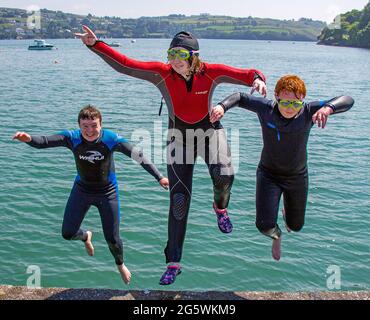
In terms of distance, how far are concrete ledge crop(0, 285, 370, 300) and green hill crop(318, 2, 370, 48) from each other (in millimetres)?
145231

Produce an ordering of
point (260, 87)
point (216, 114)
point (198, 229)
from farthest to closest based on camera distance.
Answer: point (198, 229)
point (260, 87)
point (216, 114)

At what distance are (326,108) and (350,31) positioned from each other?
155 meters

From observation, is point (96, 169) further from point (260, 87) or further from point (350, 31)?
point (350, 31)

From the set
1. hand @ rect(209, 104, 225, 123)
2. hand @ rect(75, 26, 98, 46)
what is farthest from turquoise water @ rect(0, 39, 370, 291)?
hand @ rect(75, 26, 98, 46)

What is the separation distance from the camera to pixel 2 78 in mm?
46594

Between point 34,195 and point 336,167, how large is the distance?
11.3 metres

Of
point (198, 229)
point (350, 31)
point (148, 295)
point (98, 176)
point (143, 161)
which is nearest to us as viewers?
point (148, 295)

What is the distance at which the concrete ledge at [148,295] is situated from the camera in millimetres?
5734

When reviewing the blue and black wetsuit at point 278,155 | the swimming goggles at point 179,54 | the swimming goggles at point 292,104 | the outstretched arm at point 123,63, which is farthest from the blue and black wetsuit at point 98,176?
the swimming goggles at point 292,104

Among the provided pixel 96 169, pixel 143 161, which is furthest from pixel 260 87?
pixel 96 169

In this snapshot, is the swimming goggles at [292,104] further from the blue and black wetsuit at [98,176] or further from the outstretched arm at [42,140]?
the outstretched arm at [42,140]

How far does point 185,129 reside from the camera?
→ 20.0 ft

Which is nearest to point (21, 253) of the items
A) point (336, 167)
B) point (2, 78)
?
point (336, 167)
